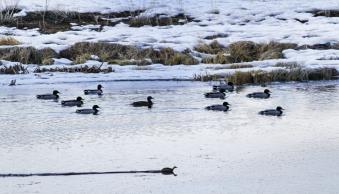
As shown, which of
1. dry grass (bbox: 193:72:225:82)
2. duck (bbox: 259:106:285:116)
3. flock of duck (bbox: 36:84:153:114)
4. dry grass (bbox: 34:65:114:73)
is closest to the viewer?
duck (bbox: 259:106:285:116)

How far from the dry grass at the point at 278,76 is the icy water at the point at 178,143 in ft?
8.06

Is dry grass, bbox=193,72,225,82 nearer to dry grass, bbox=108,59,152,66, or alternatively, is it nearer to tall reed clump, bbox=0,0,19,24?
dry grass, bbox=108,59,152,66

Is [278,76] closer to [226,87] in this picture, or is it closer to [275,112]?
[226,87]

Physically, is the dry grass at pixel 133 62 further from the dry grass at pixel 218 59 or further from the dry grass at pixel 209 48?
the dry grass at pixel 209 48

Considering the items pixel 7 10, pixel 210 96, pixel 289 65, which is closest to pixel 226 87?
pixel 210 96

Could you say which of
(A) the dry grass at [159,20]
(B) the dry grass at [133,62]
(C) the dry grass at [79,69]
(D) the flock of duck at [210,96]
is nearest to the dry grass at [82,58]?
(B) the dry grass at [133,62]

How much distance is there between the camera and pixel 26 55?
82.9ft

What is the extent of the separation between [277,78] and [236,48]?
4731 millimetres

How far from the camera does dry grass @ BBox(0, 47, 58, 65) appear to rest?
2534 cm

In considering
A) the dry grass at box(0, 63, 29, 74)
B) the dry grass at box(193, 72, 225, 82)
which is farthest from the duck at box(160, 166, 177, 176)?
the dry grass at box(0, 63, 29, 74)

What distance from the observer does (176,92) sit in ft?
65.6

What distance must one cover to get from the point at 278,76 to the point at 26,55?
8.12 metres

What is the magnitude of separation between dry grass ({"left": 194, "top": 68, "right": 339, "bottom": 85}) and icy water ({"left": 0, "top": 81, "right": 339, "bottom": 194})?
246cm

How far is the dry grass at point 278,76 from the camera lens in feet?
73.2
